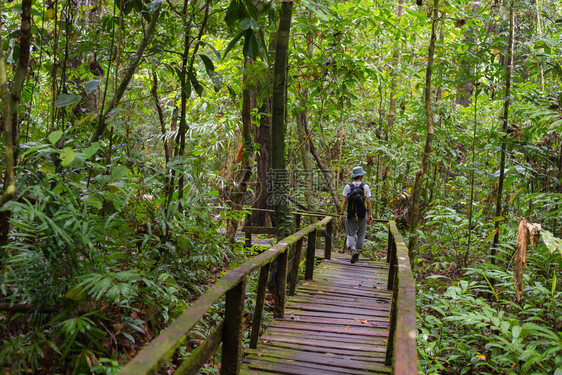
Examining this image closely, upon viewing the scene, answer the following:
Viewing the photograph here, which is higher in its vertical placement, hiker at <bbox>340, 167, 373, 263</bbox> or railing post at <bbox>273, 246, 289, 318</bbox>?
hiker at <bbox>340, 167, 373, 263</bbox>

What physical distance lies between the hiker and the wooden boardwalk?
3.91 ft

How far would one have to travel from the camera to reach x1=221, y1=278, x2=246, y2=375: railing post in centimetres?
268

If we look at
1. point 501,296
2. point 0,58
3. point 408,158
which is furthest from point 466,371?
point 408,158

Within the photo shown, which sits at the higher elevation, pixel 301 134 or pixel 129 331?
pixel 301 134

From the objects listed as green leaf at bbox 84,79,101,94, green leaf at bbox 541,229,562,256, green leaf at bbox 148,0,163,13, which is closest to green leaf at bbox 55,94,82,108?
green leaf at bbox 84,79,101,94

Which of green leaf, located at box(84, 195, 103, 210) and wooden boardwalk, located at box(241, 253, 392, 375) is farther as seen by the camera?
wooden boardwalk, located at box(241, 253, 392, 375)

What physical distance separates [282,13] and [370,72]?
73.8 inches

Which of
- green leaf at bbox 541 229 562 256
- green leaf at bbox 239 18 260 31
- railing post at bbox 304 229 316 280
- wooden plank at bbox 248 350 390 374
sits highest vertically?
green leaf at bbox 239 18 260 31

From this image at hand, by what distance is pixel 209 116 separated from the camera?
32.6 ft

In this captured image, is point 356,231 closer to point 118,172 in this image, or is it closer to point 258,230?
point 258,230

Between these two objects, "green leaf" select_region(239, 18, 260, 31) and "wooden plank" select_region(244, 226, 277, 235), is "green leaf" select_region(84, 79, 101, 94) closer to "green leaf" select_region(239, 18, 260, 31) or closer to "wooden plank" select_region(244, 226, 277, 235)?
"green leaf" select_region(239, 18, 260, 31)

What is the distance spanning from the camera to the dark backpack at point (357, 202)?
7.04 meters

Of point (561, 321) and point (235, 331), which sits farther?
point (561, 321)

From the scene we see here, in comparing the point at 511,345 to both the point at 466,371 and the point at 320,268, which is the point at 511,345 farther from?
the point at 320,268
